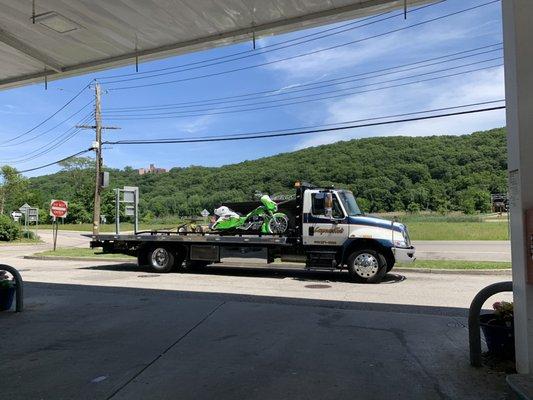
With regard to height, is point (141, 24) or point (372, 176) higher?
point (372, 176)

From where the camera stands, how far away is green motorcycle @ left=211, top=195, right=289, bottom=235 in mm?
14930

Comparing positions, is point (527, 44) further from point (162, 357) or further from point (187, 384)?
point (162, 357)

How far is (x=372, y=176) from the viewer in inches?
1512

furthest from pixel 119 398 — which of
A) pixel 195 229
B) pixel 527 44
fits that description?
pixel 195 229

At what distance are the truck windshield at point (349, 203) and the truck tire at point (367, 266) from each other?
1.31 meters

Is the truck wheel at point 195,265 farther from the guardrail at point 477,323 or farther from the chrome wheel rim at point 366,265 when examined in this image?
the guardrail at point 477,323

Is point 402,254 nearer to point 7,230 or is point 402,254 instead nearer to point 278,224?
point 278,224

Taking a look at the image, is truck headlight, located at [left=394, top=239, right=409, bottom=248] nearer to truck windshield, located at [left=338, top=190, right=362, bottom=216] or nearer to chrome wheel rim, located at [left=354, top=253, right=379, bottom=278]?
chrome wheel rim, located at [left=354, top=253, right=379, bottom=278]

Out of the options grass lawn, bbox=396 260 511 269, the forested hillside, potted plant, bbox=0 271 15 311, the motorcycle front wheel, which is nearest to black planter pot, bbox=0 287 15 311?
potted plant, bbox=0 271 15 311

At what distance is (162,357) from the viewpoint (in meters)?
5.85

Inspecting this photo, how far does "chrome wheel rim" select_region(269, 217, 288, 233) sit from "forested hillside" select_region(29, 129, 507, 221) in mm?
5904

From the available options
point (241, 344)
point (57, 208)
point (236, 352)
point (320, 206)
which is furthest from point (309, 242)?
point (57, 208)

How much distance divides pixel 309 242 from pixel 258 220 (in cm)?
204

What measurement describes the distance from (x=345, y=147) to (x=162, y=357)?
38781 mm
